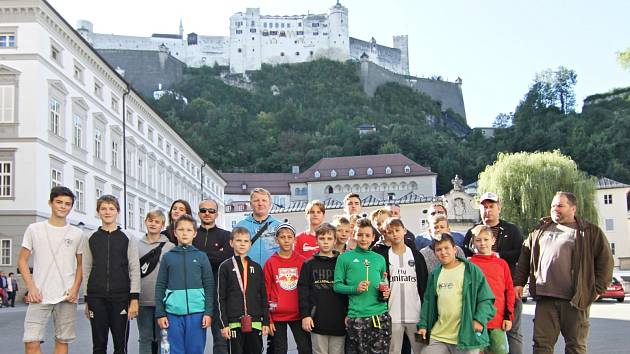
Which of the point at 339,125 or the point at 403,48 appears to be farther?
the point at 403,48

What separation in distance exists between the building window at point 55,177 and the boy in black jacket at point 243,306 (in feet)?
68.3

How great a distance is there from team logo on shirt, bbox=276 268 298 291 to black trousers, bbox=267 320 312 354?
352mm

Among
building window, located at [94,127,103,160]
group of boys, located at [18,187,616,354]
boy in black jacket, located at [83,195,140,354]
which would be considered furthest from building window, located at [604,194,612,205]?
boy in black jacket, located at [83,195,140,354]

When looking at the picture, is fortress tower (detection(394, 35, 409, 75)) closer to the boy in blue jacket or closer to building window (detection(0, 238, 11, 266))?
building window (detection(0, 238, 11, 266))

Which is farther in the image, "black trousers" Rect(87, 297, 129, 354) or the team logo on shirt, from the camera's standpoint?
the team logo on shirt

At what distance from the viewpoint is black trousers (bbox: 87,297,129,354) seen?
262 inches

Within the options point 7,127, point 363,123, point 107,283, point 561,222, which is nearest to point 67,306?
point 107,283

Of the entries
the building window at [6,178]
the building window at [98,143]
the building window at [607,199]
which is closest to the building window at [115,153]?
the building window at [98,143]

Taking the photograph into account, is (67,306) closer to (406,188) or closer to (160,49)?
(406,188)

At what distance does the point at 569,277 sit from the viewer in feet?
21.8

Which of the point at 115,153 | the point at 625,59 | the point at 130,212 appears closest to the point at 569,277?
the point at 625,59

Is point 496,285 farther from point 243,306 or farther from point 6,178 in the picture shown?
point 6,178

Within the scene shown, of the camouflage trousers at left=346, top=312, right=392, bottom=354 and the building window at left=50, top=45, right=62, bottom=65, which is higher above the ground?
the building window at left=50, top=45, right=62, bottom=65

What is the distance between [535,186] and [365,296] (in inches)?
1291
